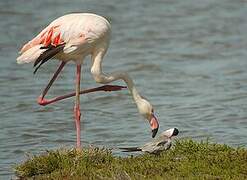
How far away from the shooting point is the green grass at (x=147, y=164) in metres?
8.94

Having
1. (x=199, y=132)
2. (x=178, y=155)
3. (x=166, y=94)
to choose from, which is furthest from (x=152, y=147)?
(x=166, y=94)

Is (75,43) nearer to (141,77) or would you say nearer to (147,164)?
(147,164)

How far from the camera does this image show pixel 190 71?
16.9 m

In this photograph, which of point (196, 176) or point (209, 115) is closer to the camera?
point (196, 176)

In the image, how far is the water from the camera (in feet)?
41.4

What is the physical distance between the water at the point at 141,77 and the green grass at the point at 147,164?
1020 millimetres

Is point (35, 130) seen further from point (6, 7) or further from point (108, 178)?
point (6, 7)

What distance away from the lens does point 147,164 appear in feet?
30.6

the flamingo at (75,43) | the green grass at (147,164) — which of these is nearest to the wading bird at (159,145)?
the green grass at (147,164)

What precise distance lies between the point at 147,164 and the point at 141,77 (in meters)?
7.60

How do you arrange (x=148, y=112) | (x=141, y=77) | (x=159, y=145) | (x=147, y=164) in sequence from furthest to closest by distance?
(x=141, y=77)
(x=148, y=112)
(x=159, y=145)
(x=147, y=164)

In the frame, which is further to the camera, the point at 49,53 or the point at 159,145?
the point at 49,53

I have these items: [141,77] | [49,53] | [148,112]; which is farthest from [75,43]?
[141,77]

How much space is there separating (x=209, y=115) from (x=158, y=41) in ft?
20.4
